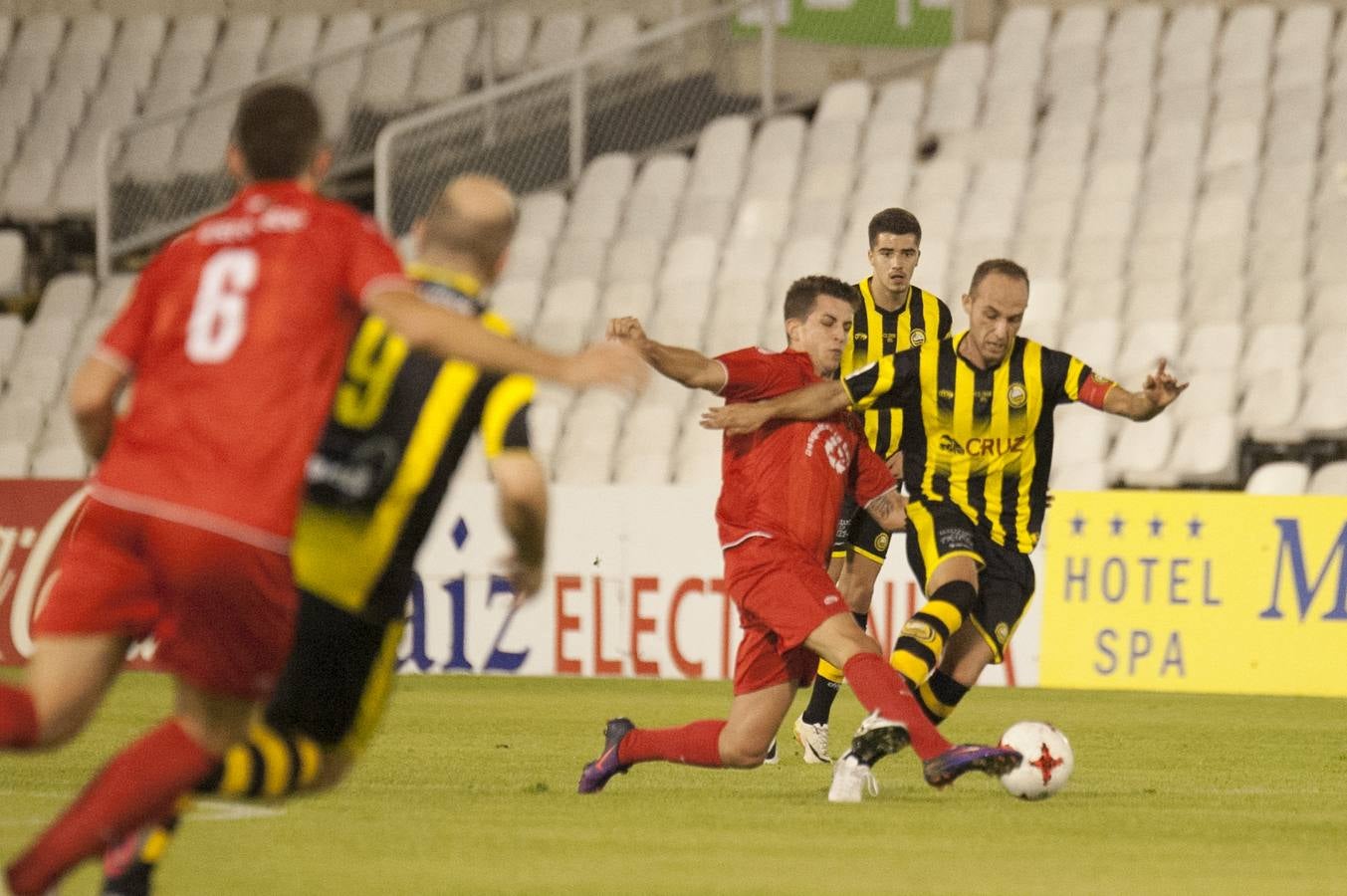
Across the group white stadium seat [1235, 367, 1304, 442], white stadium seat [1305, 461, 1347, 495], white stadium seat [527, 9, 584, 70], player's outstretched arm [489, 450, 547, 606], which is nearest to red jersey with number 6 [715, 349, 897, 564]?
player's outstretched arm [489, 450, 547, 606]

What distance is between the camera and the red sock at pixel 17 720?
467 cm

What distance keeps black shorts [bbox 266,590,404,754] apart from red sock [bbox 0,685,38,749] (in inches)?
20.8

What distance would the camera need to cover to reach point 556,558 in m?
15.0

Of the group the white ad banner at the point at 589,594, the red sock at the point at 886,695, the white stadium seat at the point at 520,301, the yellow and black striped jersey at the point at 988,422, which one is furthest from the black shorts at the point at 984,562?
the white stadium seat at the point at 520,301

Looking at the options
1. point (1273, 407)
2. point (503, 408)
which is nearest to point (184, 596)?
point (503, 408)

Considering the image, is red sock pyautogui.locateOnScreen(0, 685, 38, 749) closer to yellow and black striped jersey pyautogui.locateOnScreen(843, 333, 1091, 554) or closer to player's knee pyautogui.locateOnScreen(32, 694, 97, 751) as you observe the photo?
player's knee pyautogui.locateOnScreen(32, 694, 97, 751)

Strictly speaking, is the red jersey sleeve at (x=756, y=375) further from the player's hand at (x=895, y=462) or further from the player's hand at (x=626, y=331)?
the player's hand at (x=895, y=462)

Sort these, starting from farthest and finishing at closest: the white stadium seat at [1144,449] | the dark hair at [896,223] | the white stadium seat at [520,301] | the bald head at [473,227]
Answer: the white stadium seat at [520,301]
the white stadium seat at [1144,449]
the dark hair at [896,223]
the bald head at [473,227]

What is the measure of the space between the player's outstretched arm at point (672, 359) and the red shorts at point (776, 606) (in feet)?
1.95

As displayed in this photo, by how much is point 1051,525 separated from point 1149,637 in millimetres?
878

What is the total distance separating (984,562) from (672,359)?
1.52 m

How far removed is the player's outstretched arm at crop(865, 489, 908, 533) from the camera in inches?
344

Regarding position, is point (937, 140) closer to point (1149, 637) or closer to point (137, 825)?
point (1149, 637)

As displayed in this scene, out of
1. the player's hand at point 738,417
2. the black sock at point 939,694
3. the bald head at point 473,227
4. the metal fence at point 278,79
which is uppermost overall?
the metal fence at point 278,79
